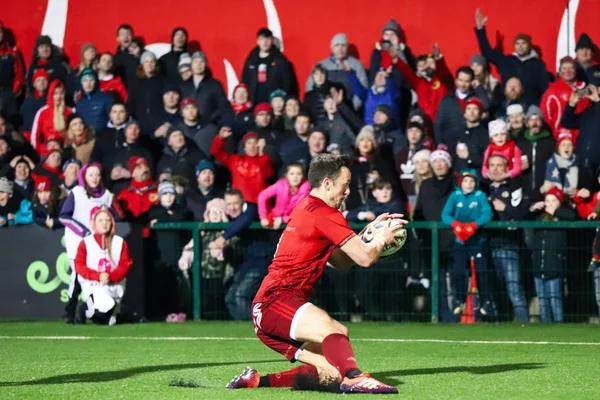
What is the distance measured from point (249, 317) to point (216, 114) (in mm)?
3783

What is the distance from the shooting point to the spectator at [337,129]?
15.2m

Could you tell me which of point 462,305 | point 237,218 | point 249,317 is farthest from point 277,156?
point 462,305

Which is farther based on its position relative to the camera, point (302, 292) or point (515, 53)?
point (515, 53)

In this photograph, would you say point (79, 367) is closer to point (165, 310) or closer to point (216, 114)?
point (165, 310)

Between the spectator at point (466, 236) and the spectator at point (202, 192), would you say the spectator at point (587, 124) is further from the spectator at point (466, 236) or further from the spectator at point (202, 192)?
the spectator at point (202, 192)

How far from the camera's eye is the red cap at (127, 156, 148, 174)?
14997mm

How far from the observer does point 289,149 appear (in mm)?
15234

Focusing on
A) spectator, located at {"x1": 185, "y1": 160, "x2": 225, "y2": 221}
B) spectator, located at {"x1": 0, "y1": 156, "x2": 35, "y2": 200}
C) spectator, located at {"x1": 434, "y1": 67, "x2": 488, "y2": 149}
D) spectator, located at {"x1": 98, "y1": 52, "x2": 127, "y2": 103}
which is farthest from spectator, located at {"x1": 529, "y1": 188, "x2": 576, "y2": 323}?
spectator, located at {"x1": 98, "y1": 52, "x2": 127, "y2": 103}

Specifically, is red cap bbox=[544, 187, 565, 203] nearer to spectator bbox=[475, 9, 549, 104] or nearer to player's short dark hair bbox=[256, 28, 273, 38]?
spectator bbox=[475, 9, 549, 104]

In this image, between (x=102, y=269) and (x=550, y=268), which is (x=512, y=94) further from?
(x=102, y=269)

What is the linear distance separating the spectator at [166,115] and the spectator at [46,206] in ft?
6.74

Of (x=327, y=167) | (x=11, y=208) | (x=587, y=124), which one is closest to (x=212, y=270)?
(x=11, y=208)

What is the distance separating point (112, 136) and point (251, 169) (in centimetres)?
252

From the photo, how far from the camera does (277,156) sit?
15.2 metres
